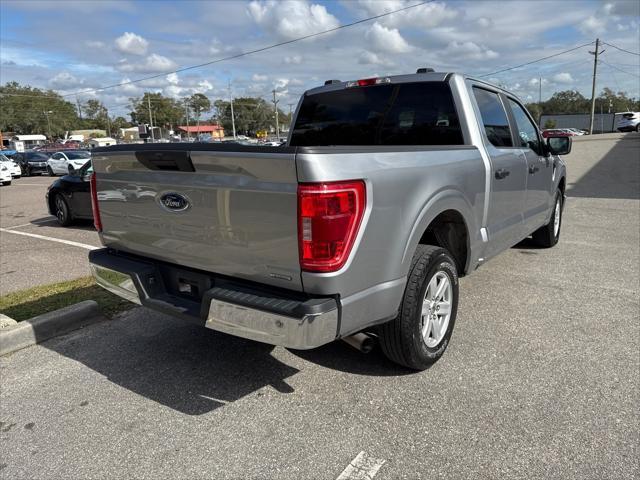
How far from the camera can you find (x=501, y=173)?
166 inches

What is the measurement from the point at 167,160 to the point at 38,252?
5.86 m

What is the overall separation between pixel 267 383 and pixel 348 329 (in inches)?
38.2

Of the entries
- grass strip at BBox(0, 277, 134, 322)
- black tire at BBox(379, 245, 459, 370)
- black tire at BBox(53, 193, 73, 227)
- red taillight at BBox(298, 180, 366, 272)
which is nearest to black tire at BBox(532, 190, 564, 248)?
black tire at BBox(379, 245, 459, 370)

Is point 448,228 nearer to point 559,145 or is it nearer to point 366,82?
point 366,82

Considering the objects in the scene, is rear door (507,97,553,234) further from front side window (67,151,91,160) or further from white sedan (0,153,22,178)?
front side window (67,151,91,160)

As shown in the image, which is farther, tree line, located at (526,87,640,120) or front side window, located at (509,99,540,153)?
tree line, located at (526,87,640,120)

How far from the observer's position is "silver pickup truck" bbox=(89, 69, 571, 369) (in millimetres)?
2492

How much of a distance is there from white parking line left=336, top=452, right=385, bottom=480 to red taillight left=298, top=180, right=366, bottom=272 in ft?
3.16

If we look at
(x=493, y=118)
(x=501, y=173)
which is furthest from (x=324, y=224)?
(x=493, y=118)

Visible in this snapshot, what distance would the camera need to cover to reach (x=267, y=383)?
11.0ft

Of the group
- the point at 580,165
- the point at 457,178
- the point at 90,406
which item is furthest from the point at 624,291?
the point at 580,165

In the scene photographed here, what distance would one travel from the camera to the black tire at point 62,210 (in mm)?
9922

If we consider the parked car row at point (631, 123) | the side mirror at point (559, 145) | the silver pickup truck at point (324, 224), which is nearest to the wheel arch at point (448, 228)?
the silver pickup truck at point (324, 224)

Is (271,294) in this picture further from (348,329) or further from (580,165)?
(580,165)
